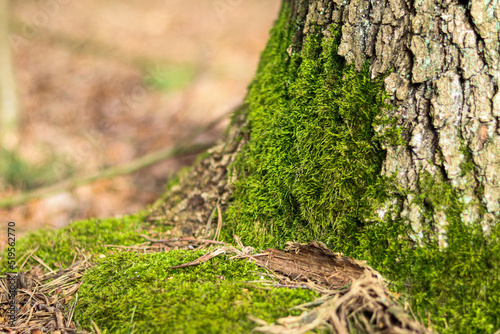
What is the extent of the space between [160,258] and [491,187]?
5.15ft

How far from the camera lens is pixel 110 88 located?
6832mm

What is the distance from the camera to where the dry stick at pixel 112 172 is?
3.84 metres

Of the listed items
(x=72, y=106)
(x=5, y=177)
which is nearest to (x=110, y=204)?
(x=5, y=177)

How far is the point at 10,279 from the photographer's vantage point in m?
1.89

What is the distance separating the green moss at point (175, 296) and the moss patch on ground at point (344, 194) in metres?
0.33

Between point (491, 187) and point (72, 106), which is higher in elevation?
point (491, 187)

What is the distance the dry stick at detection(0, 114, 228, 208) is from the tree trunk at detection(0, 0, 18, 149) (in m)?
2.01

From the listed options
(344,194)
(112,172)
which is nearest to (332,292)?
(344,194)

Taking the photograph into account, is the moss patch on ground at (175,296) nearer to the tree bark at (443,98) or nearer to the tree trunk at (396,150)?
the tree trunk at (396,150)

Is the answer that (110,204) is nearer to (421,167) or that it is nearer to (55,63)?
(421,167)

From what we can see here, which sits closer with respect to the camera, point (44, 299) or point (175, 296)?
point (175, 296)

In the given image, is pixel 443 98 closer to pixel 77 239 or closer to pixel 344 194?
pixel 344 194

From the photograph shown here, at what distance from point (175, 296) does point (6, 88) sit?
5866mm

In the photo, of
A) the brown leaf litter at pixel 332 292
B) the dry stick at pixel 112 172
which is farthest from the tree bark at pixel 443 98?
the dry stick at pixel 112 172
